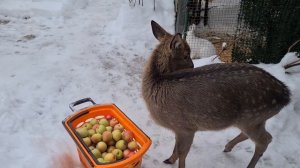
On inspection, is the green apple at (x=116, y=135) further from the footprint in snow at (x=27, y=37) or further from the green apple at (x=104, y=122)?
the footprint in snow at (x=27, y=37)

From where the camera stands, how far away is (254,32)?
5520 millimetres

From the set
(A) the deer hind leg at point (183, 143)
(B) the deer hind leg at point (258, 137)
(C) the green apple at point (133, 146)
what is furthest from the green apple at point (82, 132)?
(B) the deer hind leg at point (258, 137)

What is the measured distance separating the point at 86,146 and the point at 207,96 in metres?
1.21

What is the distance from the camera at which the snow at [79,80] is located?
3816 mm

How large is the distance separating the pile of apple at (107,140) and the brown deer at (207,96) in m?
0.39

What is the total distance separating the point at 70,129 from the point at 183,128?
42.9 inches

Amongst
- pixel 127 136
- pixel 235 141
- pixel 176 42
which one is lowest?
pixel 235 141

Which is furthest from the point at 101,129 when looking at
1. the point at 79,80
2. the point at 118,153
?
the point at 79,80

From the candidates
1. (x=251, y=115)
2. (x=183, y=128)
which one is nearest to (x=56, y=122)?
(x=183, y=128)

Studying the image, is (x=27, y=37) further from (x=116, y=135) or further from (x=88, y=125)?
(x=116, y=135)

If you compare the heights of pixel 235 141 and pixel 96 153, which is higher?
pixel 96 153

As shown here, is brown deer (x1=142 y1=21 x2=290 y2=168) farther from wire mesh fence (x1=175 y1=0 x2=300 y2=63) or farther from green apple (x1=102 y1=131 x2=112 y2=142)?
wire mesh fence (x1=175 y1=0 x2=300 y2=63)

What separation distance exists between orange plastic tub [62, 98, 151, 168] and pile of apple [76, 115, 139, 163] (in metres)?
0.07

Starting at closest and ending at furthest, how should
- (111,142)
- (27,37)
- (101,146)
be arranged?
1. (101,146)
2. (111,142)
3. (27,37)
